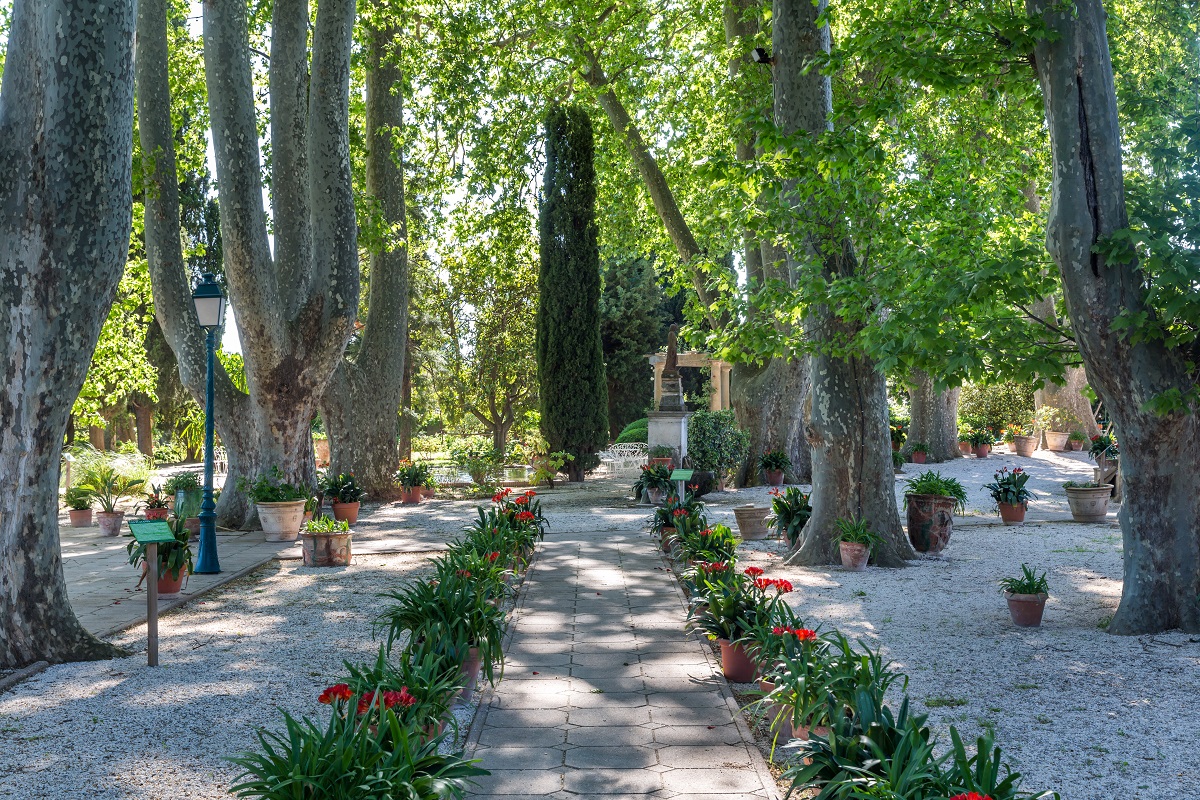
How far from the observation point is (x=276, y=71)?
36.8 feet

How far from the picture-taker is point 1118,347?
19.7ft

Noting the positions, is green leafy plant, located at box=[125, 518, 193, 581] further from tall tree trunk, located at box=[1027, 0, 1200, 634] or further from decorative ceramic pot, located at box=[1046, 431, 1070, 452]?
decorative ceramic pot, located at box=[1046, 431, 1070, 452]

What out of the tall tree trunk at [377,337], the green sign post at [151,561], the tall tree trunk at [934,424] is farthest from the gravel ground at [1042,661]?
the tall tree trunk at [934,424]

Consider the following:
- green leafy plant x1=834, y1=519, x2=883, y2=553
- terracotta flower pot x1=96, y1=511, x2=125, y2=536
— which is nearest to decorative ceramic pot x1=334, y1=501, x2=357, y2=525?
terracotta flower pot x1=96, y1=511, x2=125, y2=536

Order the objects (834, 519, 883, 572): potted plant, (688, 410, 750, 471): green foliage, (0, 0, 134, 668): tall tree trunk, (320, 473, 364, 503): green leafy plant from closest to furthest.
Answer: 1. (0, 0, 134, 668): tall tree trunk
2. (834, 519, 883, 572): potted plant
3. (320, 473, 364, 503): green leafy plant
4. (688, 410, 750, 471): green foliage

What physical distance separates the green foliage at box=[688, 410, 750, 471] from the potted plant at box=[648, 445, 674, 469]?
22.2 inches

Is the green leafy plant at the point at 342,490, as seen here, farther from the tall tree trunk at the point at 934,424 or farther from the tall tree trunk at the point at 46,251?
the tall tree trunk at the point at 934,424

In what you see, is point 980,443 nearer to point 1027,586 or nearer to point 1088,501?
point 1088,501

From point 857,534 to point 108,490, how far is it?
11.0 m

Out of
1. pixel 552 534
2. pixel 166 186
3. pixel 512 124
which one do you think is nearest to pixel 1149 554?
pixel 552 534

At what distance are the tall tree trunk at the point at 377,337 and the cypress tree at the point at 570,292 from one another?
5161mm

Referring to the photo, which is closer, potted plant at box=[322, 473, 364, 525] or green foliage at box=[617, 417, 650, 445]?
potted plant at box=[322, 473, 364, 525]

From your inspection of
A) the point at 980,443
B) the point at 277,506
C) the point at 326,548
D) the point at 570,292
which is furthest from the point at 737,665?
the point at 980,443

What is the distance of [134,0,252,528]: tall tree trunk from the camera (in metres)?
11.5
